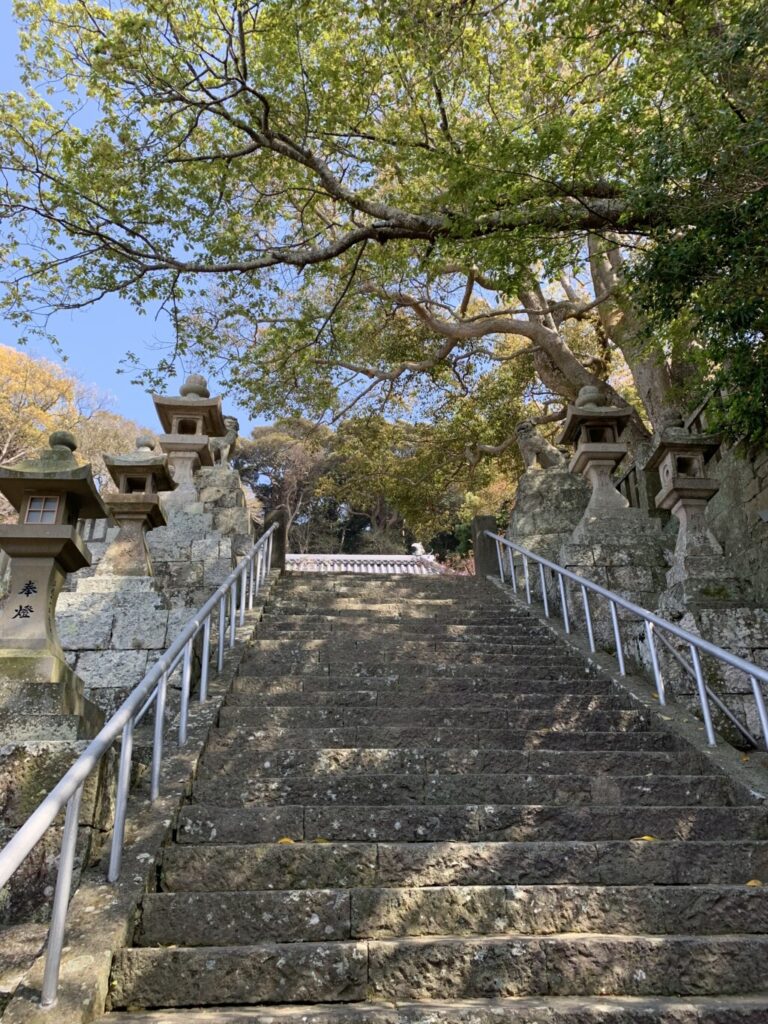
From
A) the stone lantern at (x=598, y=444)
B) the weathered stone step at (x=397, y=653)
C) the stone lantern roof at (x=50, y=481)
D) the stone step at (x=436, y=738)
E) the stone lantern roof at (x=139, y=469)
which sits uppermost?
the stone lantern at (x=598, y=444)

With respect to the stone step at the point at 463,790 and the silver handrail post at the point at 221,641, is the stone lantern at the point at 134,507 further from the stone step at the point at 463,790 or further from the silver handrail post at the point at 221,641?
the stone step at the point at 463,790

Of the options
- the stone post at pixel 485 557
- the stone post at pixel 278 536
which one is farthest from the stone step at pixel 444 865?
the stone post at pixel 485 557

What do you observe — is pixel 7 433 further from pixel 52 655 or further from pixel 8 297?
pixel 52 655

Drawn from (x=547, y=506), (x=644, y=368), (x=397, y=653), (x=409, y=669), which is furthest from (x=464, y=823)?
(x=644, y=368)

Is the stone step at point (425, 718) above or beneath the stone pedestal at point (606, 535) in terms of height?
beneath

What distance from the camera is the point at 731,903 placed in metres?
2.95

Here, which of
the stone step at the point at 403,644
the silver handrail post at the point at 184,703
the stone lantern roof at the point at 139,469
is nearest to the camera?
the silver handrail post at the point at 184,703

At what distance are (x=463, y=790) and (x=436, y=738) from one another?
652mm

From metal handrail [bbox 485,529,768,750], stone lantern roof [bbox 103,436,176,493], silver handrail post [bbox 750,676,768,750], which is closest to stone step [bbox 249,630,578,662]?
metal handrail [bbox 485,529,768,750]

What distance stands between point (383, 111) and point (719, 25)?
13.3 ft

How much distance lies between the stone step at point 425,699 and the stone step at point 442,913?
1973mm

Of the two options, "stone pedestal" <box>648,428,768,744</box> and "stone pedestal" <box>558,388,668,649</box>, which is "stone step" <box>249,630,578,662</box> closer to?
"stone pedestal" <box>558,388,668,649</box>

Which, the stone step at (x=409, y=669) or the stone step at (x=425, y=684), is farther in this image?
the stone step at (x=409, y=669)

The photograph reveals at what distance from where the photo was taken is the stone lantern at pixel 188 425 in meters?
8.93
